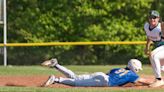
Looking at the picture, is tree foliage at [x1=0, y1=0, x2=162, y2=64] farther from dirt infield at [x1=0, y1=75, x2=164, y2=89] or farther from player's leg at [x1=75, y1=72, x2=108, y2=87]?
player's leg at [x1=75, y1=72, x2=108, y2=87]

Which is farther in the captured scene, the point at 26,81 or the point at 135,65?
the point at 26,81

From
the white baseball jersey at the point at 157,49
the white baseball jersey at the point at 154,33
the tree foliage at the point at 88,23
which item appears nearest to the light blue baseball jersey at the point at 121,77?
the white baseball jersey at the point at 157,49

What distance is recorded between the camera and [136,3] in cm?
2873

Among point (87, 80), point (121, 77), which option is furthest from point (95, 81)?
point (121, 77)

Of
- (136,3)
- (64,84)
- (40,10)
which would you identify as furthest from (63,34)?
(64,84)

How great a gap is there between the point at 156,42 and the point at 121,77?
1.44 metres

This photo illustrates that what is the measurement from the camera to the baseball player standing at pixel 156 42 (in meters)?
12.6

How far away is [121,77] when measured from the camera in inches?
484

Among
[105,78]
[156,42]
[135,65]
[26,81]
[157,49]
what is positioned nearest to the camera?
[135,65]

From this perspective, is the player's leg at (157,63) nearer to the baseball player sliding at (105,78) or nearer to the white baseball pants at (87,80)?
the baseball player sliding at (105,78)

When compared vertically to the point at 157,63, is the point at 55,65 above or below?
below

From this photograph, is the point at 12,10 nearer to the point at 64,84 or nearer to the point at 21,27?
the point at 21,27

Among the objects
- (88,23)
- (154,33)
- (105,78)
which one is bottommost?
(88,23)

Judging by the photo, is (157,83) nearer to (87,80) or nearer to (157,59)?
(157,59)
